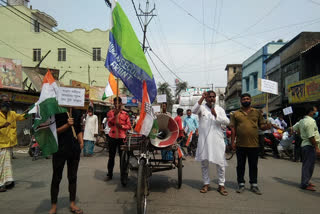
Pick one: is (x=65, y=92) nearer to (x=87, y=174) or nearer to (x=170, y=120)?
(x=170, y=120)

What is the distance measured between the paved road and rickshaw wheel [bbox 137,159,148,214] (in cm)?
34

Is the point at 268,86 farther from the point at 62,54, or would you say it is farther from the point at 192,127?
the point at 62,54

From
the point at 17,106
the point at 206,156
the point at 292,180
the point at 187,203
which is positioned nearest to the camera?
the point at 187,203

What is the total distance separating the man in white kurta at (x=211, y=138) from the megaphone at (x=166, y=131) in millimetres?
521

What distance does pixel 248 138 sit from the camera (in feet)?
16.8

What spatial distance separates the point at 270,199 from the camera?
15.5 ft

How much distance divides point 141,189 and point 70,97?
1.63 metres

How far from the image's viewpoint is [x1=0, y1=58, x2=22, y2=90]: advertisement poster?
13.1 meters

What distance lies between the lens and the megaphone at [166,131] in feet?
16.4

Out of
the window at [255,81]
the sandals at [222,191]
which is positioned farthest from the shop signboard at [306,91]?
the window at [255,81]

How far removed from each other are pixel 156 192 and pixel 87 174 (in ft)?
8.28

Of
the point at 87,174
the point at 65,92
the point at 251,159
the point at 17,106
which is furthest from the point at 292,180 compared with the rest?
the point at 17,106

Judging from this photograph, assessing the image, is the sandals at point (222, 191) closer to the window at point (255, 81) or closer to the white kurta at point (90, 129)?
the white kurta at point (90, 129)

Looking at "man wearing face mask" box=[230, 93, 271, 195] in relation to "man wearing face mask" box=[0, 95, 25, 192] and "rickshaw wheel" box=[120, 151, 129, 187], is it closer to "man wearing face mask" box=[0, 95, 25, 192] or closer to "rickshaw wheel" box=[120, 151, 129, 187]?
"rickshaw wheel" box=[120, 151, 129, 187]
